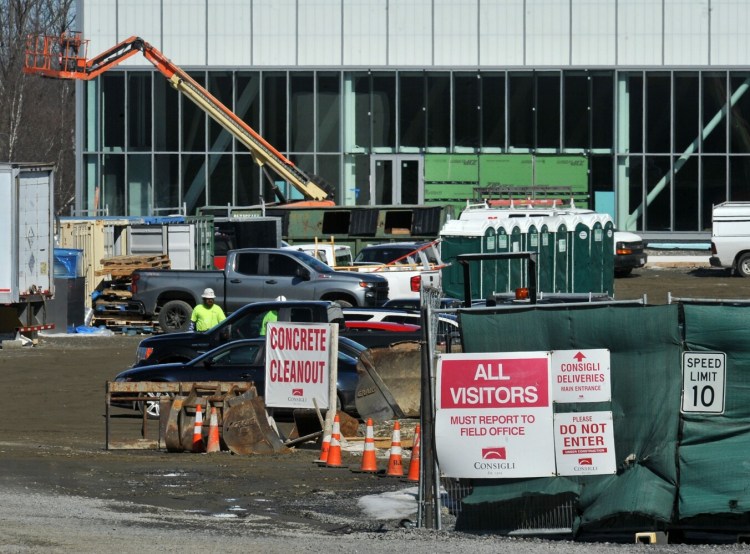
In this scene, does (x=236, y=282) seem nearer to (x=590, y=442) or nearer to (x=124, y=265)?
(x=124, y=265)

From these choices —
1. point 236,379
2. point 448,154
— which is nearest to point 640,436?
point 236,379

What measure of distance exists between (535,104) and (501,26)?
126 inches

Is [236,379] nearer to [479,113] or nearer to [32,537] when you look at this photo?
[32,537]

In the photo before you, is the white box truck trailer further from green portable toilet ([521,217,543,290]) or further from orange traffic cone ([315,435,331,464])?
orange traffic cone ([315,435,331,464])

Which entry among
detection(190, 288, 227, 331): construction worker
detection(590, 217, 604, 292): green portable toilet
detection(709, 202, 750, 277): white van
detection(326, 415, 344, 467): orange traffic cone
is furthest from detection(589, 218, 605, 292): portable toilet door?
detection(326, 415, 344, 467): orange traffic cone

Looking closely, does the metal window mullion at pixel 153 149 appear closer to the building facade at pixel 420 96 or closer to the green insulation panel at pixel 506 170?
the building facade at pixel 420 96

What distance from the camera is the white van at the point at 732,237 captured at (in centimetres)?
4022

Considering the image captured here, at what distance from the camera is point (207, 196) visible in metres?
52.1

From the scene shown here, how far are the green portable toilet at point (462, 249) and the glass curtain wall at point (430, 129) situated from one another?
19.8 m

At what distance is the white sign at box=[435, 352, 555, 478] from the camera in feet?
34.9

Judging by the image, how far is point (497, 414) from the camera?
1070 centimetres

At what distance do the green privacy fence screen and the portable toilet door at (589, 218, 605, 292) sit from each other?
22.5 metres

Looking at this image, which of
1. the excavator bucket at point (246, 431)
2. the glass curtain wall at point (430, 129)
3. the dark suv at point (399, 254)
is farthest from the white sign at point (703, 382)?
the glass curtain wall at point (430, 129)

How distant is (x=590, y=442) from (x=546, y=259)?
22.2 m
